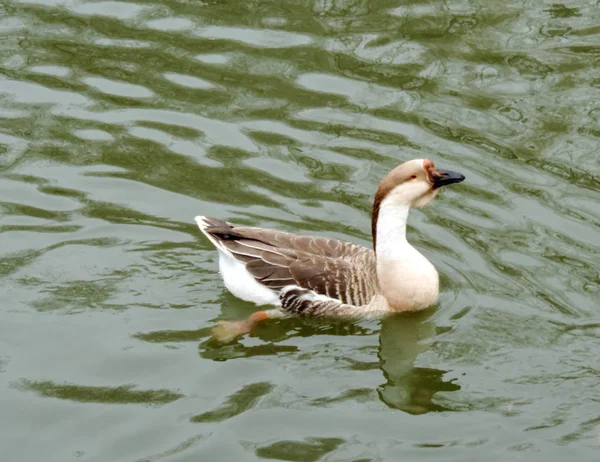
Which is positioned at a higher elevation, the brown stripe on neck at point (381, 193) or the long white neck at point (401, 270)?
the brown stripe on neck at point (381, 193)

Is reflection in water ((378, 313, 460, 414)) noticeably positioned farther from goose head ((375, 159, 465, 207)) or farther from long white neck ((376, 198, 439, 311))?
goose head ((375, 159, 465, 207))

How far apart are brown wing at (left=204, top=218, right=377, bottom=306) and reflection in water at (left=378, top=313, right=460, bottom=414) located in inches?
17.0

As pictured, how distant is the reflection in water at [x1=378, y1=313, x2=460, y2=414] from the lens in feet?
31.7

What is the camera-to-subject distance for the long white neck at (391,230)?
1061cm

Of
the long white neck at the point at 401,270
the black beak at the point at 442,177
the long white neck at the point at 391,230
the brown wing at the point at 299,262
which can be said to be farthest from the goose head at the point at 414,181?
the brown wing at the point at 299,262

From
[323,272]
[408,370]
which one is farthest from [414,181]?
[408,370]

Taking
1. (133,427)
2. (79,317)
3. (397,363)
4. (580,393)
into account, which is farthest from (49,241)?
(580,393)

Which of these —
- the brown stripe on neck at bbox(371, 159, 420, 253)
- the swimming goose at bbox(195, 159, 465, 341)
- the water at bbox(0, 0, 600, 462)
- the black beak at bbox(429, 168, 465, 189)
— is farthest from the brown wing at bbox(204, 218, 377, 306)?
the black beak at bbox(429, 168, 465, 189)

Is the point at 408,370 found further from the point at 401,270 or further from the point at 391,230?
the point at 391,230

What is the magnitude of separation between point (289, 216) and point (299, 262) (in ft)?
3.97

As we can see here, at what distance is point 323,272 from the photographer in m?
10.8

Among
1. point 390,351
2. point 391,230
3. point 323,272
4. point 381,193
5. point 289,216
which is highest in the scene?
point 381,193

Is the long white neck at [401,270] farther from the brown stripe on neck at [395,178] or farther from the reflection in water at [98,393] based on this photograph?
the reflection in water at [98,393]

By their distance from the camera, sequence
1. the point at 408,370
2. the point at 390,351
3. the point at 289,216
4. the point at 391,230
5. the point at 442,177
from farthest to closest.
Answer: the point at 289,216 < the point at 391,230 < the point at 390,351 < the point at 442,177 < the point at 408,370
